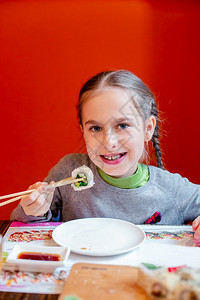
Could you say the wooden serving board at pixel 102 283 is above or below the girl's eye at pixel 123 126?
below

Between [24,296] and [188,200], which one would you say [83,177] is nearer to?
[188,200]

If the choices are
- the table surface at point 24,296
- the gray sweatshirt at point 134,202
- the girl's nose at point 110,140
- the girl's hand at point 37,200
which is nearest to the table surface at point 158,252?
the table surface at point 24,296

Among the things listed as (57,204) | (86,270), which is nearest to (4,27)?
(57,204)

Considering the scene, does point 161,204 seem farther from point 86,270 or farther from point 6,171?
point 6,171

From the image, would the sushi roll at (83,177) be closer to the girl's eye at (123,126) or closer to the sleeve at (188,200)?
the girl's eye at (123,126)

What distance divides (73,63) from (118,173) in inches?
53.3

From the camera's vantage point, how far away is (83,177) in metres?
1.50

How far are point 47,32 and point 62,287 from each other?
83.8 inches

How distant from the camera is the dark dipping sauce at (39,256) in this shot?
1095mm

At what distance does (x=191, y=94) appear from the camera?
8.84ft

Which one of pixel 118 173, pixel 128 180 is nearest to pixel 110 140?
pixel 118 173

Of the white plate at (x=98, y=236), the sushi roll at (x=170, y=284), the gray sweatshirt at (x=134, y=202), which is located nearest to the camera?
the sushi roll at (x=170, y=284)

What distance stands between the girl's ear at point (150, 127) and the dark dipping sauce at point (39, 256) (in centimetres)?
84

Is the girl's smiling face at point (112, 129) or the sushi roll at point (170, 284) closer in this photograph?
the sushi roll at point (170, 284)
